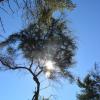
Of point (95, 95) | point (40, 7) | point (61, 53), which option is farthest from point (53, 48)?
point (40, 7)

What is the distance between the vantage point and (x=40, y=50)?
84.0 feet

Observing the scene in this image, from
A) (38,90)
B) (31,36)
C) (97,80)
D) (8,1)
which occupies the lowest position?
(8,1)

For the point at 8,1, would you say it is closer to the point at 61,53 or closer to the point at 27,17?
the point at 27,17

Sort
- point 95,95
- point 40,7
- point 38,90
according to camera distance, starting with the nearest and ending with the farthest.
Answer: point 40,7, point 38,90, point 95,95

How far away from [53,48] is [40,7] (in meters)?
18.4

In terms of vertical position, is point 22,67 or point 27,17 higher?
point 22,67

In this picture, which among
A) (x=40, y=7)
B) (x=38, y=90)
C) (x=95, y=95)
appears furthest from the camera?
(x=95, y=95)

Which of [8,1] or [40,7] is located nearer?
[8,1]

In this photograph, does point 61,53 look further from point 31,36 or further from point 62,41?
point 31,36

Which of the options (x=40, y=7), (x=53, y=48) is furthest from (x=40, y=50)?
(x=40, y=7)

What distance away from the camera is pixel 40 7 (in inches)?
288

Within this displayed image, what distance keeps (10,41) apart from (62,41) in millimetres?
3886

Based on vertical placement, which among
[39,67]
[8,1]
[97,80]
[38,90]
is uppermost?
[97,80]

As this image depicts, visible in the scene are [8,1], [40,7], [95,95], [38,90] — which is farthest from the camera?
[95,95]
